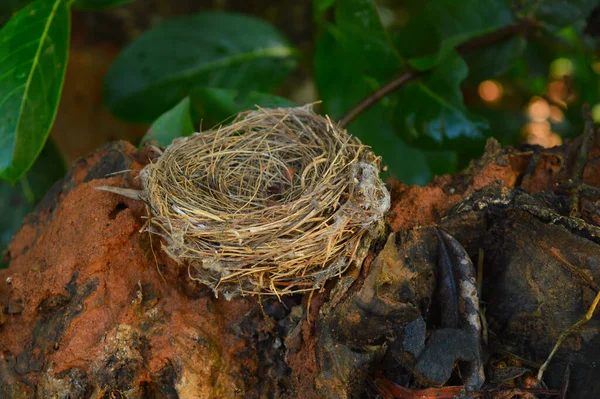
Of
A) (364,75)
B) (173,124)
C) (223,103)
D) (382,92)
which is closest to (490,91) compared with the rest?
(364,75)

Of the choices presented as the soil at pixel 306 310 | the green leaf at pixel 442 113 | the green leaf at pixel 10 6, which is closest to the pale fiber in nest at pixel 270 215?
the soil at pixel 306 310

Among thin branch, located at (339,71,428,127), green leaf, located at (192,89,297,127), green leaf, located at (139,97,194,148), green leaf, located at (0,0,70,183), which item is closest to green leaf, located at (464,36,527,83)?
thin branch, located at (339,71,428,127)

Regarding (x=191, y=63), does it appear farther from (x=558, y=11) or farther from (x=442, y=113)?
(x=558, y=11)

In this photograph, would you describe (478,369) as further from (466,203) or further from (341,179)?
(341,179)

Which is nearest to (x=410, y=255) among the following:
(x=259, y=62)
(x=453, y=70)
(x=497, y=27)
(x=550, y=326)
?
(x=550, y=326)

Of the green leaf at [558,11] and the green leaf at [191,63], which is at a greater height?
the green leaf at [558,11]

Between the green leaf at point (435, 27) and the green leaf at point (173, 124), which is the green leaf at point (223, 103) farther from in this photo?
the green leaf at point (435, 27)

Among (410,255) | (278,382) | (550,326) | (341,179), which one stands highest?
(341,179)
